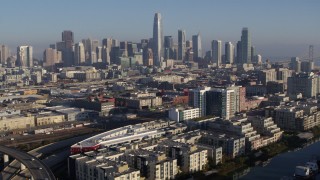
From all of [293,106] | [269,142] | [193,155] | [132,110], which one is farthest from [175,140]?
[132,110]

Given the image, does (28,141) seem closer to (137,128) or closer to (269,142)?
(137,128)

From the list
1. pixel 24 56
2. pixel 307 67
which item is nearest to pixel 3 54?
pixel 24 56

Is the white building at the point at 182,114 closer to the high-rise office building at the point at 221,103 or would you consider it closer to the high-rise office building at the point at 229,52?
the high-rise office building at the point at 221,103

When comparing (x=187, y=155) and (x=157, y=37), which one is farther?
(x=157, y=37)

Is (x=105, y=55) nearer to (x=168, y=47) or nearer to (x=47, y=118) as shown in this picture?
(x=168, y=47)

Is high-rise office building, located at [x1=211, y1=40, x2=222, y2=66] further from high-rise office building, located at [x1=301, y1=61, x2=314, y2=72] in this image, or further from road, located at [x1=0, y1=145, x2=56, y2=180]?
road, located at [x1=0, y1=145, x2=56, y2=180]

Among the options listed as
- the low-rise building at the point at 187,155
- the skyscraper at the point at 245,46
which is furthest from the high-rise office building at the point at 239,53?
the low-rise building at the point at 187,155
